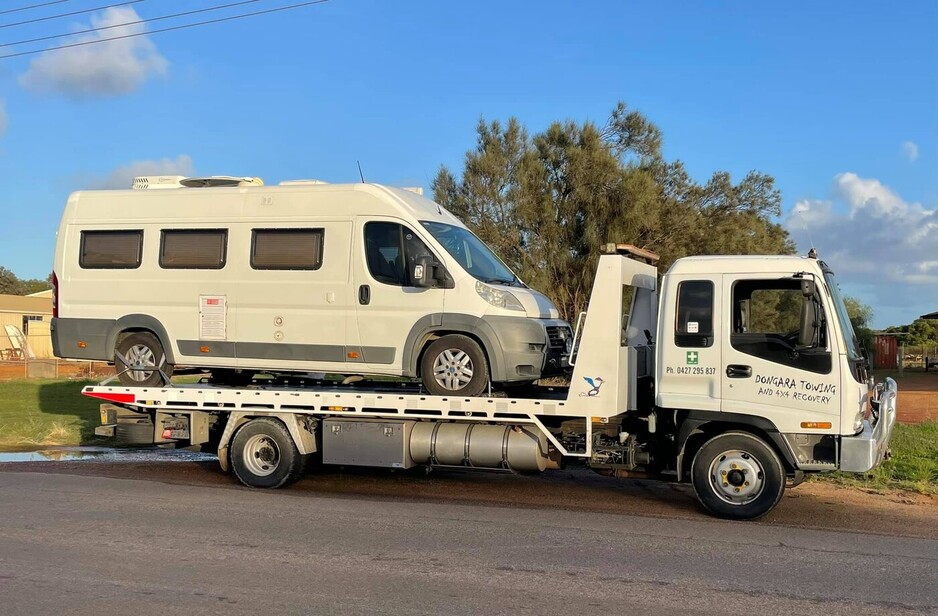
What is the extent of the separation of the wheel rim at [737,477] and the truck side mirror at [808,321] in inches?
48.9

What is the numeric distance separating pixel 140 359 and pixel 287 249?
2.40m

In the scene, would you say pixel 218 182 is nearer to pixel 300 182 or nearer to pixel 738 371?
pixel 300 182

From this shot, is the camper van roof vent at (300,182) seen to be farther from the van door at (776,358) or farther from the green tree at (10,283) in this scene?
the green tree at (10,283)

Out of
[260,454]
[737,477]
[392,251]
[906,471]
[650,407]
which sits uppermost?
[392,251]

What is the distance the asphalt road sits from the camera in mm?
5715

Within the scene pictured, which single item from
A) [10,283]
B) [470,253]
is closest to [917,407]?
[470,253]

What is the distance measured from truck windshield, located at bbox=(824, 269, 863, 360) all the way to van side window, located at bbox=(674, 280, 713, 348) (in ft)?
3.62

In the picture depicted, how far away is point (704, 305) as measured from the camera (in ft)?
28.2

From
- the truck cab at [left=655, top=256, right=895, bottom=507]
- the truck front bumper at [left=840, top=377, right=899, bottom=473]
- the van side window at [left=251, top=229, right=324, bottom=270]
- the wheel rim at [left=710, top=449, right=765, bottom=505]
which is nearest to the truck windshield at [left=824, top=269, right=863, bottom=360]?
the truck cab at [left=655, top=256, right=895, bottom=507]

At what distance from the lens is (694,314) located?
8609 millimetres

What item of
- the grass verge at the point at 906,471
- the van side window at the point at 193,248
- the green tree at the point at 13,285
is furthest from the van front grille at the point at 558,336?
the green tree at the point at 13,285

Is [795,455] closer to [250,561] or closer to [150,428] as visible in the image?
[250,561]

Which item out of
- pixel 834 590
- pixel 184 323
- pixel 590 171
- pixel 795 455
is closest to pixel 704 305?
pixel 795 455

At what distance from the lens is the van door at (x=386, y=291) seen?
978 cm
